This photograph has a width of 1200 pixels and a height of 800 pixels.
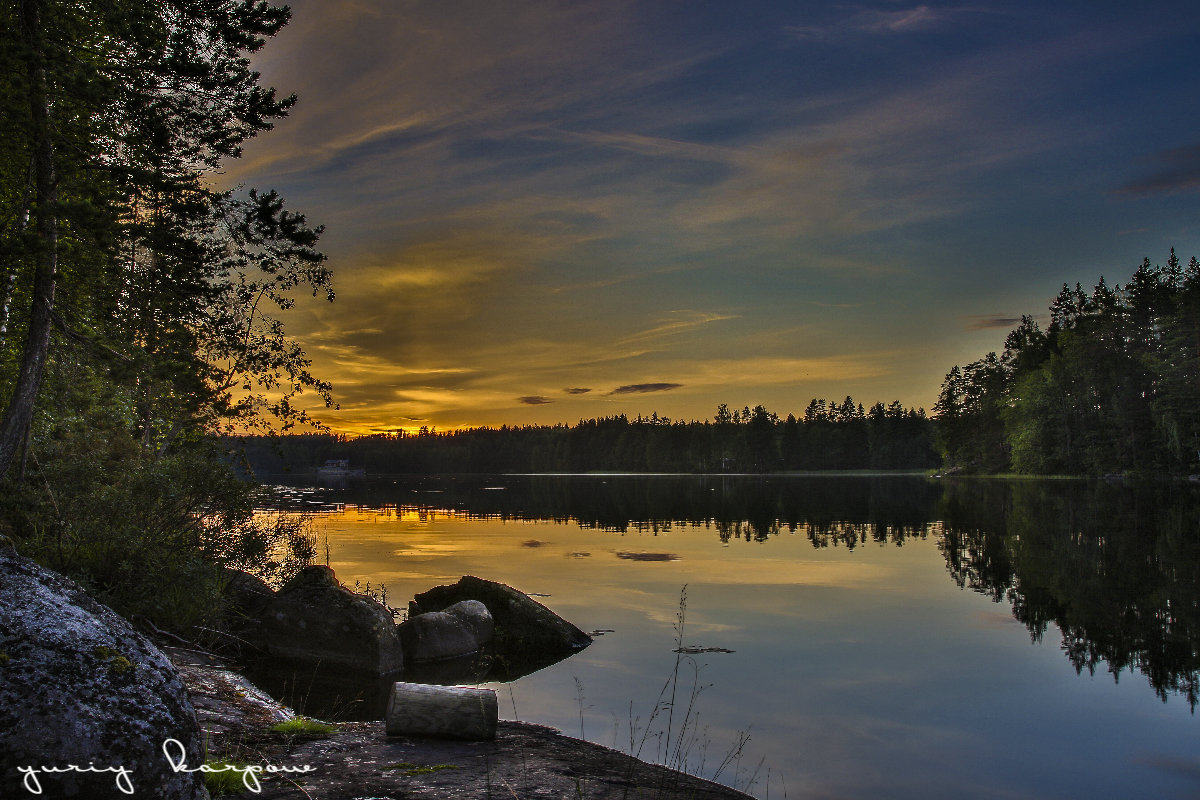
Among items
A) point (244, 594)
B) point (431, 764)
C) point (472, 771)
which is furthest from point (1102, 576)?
point (244, 594)

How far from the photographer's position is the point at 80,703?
3951 mm

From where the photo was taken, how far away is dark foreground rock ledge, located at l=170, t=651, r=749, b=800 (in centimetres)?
639

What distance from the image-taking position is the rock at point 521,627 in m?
15.2

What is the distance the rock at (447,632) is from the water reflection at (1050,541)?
11.7m

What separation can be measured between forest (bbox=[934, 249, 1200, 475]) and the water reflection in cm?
1349

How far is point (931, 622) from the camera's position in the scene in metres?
17.7

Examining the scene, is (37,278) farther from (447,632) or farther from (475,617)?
(475,617)

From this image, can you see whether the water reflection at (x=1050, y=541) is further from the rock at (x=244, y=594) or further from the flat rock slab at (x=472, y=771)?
the rock at (x=244, y=594)

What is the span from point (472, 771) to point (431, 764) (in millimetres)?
454

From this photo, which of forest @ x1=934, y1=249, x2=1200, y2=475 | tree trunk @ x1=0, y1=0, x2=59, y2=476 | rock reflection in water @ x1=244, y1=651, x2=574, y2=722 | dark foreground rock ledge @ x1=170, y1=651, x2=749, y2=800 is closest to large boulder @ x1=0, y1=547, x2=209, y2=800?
dark foreground rock ledge @ x1=170, y1=651, x2=749, y2=800

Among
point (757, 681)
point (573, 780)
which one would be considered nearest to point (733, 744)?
point (757, 681)
